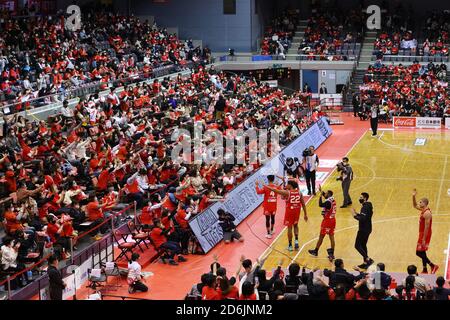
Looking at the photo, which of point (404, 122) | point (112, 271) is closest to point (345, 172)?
point (112, 271)

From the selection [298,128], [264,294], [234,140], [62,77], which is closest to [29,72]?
[62,77]

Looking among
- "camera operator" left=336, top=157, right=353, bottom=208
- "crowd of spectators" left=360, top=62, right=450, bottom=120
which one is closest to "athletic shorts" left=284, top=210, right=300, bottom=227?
"camera operator" left=336, top=157, right=353, bottom=208

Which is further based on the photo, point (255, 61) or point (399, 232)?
point (255, 61)

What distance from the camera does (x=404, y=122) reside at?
40.3 m

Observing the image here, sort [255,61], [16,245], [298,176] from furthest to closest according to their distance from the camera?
1. [255,61]
2. [298,176]
3. [16,245]

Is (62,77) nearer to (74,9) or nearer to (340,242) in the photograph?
(74,9)

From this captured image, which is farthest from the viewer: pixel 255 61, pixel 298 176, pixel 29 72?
pixel 255 61

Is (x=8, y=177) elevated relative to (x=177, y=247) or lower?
elevated

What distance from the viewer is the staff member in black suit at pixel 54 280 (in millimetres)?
14125

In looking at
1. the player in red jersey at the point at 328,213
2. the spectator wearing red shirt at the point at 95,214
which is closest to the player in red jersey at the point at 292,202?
the player in red jersey at the point at 328,213

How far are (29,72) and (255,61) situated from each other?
71.1 ft

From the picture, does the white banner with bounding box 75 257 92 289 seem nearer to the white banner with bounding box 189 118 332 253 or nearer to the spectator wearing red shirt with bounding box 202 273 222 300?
the white banner with bounding box 189 118 332 253

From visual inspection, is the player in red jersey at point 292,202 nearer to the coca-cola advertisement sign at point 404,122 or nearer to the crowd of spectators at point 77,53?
the crowd of spectators at point 77,53

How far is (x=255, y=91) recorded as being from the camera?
41.2m
